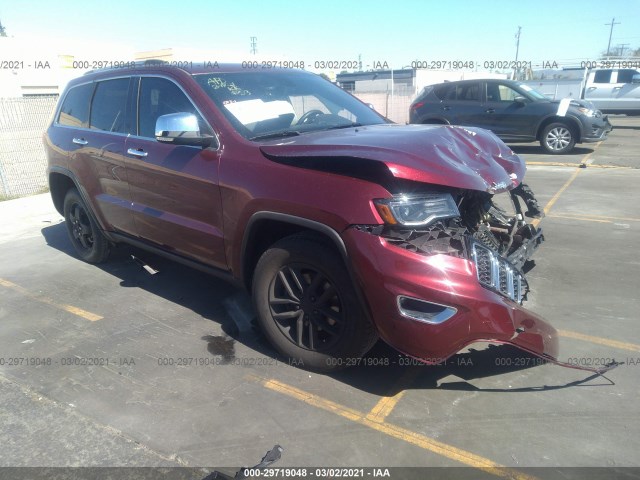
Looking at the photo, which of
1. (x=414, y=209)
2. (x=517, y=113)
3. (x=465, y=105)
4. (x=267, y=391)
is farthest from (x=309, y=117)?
(x=465, y=105)

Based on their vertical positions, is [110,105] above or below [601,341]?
above

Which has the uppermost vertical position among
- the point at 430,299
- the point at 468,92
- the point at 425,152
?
the point at 425,152

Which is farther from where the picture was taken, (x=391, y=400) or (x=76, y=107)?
(x=76, y=107)

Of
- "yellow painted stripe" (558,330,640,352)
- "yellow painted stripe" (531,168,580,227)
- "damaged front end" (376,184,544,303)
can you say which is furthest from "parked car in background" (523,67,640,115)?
"damaged front end" (376,184,544,303)

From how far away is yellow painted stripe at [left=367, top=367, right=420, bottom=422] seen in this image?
2840 millimetres

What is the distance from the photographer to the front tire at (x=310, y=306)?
2.94 m

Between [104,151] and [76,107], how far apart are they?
1.01m

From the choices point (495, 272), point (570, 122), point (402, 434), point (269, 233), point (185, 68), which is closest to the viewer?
point (402, 434)

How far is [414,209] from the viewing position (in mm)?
2713

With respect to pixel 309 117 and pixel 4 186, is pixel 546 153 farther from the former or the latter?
pixel 4 186

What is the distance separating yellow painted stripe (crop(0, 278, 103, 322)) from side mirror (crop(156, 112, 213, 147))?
179 cm

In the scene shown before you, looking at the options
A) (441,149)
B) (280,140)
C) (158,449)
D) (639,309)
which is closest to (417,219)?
(441,149)

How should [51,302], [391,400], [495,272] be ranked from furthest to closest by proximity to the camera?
1. [51,302]
2. [391,400]
3. [495,272]

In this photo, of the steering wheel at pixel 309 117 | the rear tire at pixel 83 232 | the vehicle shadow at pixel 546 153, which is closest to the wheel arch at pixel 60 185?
the rear tire at pixel 83 232
